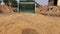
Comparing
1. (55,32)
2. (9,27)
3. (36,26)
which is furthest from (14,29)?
(55,32)

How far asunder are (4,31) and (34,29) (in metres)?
0.21

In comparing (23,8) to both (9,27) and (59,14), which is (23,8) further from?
(9,27)

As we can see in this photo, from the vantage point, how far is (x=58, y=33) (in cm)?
85

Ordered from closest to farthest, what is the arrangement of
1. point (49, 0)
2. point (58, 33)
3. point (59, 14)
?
point (58, 33) < point (59, 14) < point (49, 0)

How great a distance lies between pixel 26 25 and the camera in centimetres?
94

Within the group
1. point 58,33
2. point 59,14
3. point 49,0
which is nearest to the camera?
point 58,33

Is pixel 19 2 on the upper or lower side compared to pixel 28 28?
upper

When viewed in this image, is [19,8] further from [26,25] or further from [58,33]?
[58,33]

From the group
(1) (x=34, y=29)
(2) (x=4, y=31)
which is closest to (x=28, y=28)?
(1) (x=34, y=29)

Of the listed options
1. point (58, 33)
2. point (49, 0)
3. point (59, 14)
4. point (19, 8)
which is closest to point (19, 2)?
point (19, 8)

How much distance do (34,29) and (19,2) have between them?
1470 millimetres

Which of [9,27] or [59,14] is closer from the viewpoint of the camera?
[9,27]

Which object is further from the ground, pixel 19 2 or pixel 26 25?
pixel 19 2

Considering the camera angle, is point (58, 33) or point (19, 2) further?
point (19, 2)
